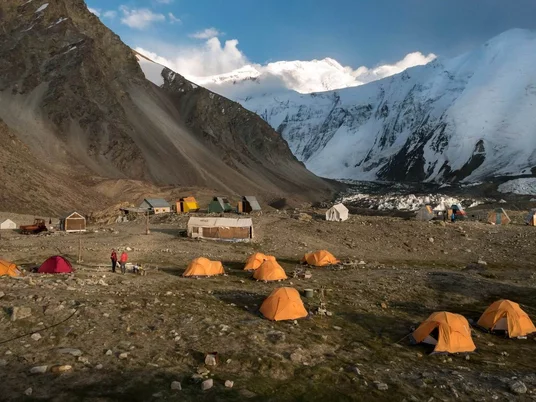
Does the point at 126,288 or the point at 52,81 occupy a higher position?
the point at 52,81

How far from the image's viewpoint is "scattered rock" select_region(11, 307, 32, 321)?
50.9 ft

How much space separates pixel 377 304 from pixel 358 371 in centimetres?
887

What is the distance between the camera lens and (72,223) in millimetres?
47031

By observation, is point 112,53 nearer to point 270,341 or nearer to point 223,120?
point 223,120

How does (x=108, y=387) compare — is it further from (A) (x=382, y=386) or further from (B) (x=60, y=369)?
(A) (x=382, y=386)

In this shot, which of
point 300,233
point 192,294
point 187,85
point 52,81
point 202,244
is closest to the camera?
point 192,294

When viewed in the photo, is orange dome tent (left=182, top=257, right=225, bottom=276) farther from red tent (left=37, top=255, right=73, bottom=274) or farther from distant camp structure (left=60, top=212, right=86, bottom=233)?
distant camp structure (left=60, top=212, right=86, bottom=233)

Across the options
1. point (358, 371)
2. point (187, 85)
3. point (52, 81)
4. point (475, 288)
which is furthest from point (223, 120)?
point (358, 371)

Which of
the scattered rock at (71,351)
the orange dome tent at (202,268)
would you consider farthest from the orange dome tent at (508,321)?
the scattered rock at (71,351)

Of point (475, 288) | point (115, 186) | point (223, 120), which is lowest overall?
point (475, 288)

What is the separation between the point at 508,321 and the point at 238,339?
1093cm

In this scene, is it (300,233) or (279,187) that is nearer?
(300,233)

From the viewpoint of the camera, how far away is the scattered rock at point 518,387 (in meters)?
12.8

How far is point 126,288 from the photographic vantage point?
70.4 ft
